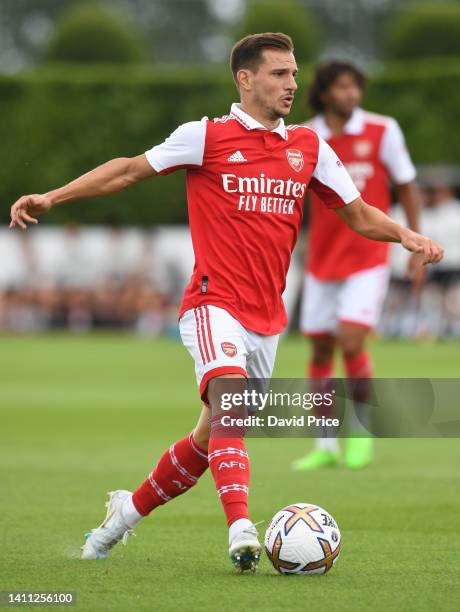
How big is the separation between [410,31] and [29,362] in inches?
929

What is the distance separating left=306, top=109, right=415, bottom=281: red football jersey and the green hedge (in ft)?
70.8

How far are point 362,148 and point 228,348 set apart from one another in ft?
14.8

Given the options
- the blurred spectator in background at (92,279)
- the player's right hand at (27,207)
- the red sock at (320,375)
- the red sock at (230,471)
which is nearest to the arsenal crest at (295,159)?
the player's right hand at (27,207)

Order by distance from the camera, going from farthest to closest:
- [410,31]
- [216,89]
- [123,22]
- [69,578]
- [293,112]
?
[123,22], [410,31], [216,89], [293,112], [69,578]

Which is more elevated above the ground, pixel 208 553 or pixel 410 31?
pixel 410 31

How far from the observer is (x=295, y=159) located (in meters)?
6.25

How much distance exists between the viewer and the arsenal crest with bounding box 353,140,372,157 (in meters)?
10.0

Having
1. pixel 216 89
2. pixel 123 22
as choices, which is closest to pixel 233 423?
pixel 216 89

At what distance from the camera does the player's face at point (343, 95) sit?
32.4 feet

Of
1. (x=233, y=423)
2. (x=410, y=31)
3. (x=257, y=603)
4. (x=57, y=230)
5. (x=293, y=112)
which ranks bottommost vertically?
(x=257, y=603)

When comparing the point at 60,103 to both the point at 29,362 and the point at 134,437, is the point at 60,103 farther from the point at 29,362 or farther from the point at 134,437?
the point at 134,437

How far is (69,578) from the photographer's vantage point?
5.62m

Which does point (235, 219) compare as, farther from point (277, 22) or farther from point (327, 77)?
point (277, 22)

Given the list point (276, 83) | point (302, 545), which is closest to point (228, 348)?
point (302, 545)
